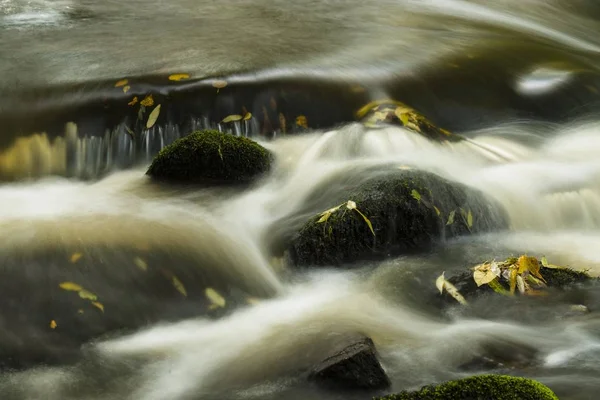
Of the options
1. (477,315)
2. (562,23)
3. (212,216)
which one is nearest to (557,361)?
(477,315)

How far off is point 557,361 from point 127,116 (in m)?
4.48

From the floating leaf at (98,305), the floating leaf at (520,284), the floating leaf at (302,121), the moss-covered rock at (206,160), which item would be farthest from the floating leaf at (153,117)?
the floating leaf at (520,284)

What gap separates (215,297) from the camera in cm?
490

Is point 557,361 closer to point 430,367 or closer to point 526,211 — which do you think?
point 430,367

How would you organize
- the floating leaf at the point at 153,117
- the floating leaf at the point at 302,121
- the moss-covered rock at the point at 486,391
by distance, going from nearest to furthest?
the moss-covered rock at the point at 486,391 → the floating leaf at the point at 153,117 → the floating leaf at the point at 302,121

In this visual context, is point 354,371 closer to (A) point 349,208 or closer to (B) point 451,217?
(A) point 349,208

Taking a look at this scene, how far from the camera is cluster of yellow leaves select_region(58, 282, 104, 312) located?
4.60m

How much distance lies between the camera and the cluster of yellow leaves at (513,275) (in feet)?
16.8

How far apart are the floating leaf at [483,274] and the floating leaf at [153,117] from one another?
3355 millimetres

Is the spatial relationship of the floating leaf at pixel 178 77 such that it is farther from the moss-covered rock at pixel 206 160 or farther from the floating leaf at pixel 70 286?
the floating leaf at pixel 70 286

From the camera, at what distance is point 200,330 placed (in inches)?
181

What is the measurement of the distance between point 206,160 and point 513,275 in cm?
254

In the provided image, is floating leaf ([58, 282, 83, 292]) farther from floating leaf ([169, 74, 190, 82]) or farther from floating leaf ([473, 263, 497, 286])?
floating leaf ([169, 74, 190, 82])

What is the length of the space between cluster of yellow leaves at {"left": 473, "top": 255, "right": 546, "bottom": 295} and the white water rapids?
0.24 meters
